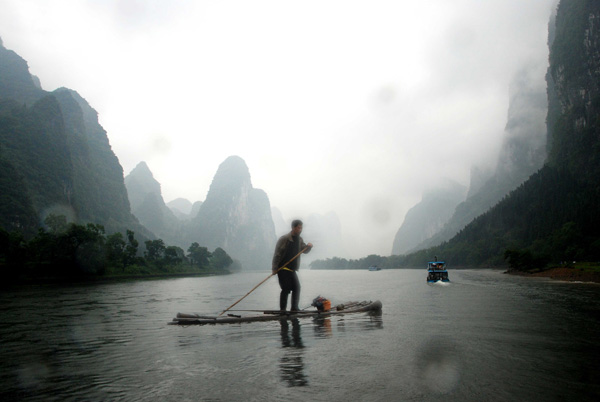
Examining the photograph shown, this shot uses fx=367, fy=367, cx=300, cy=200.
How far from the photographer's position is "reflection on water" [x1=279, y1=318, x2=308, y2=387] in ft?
17.3

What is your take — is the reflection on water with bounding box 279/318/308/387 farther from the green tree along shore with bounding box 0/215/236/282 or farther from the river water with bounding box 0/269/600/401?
the green tree along shore with bounding box 0/215/236/282

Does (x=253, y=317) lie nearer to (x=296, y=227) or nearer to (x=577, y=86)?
(x=296, y=227)

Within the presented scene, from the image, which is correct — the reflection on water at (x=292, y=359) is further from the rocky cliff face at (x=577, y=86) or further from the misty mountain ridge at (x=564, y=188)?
the rocky cliff face at (x=577, y=86)

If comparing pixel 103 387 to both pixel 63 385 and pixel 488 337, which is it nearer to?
pixel 63 385

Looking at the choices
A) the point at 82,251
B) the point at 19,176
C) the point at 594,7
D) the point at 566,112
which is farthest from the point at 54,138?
the point at 594,7

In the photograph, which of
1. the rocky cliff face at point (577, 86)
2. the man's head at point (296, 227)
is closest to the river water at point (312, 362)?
the man's head at point (296, 227)

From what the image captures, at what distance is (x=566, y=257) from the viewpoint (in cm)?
Result: 8144

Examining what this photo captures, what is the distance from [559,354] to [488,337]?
6.48 ft

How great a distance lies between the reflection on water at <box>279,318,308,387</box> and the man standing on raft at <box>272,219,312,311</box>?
6.82 feet

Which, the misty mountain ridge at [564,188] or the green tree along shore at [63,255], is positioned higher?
the misty mountain ridge at [564,188]

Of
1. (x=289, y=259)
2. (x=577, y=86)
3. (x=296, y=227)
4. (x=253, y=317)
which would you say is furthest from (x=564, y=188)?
(x=253, y=317)

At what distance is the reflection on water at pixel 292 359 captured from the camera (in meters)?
5.28

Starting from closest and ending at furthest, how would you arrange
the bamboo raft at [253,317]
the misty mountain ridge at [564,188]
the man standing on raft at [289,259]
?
the bamboo raft at [253,317], the man standing on raft at [289,259], the misty mountain ridge at [564,188]

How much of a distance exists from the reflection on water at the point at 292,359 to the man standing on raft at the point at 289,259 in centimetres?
208
